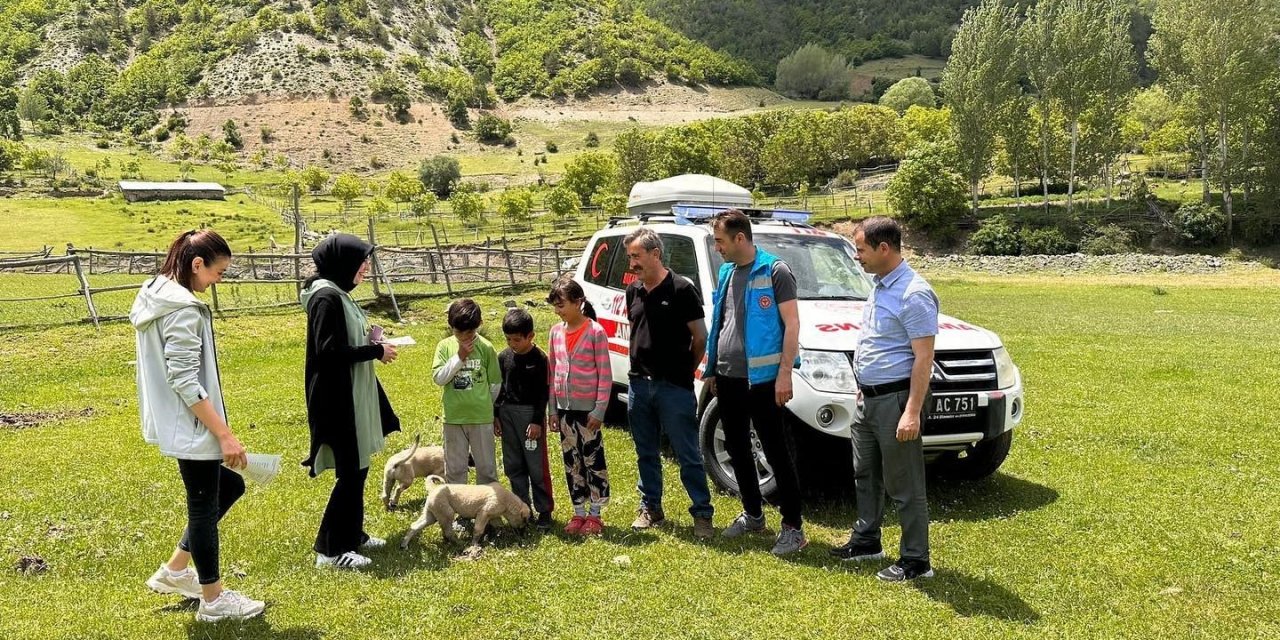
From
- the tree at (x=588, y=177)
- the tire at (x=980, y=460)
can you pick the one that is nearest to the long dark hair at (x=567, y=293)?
the tire at (x=980, y=460)

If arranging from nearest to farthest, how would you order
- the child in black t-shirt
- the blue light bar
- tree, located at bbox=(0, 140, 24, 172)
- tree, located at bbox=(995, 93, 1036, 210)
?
the child in black t-shirt
the blue light bar
tree, located at bbox=(995, 93, 1036, 210)
tree, located at bbox=(0, 140, 24, 172)

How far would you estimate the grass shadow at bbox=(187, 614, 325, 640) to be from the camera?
379 centimetres

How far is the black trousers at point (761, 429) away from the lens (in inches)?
189

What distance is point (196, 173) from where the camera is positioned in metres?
92.3

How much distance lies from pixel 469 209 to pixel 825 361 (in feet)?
195

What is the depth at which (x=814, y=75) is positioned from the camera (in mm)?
186750

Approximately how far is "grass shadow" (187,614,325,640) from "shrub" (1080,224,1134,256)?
166 feet

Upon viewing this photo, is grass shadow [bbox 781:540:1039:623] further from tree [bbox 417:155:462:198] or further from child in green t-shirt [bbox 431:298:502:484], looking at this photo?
tree [bbox 417:155:462:198]

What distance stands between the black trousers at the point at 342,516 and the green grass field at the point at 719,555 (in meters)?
0.20

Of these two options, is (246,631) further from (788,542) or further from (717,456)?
(717,456)

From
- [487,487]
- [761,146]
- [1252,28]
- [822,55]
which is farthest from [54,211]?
[822,55]

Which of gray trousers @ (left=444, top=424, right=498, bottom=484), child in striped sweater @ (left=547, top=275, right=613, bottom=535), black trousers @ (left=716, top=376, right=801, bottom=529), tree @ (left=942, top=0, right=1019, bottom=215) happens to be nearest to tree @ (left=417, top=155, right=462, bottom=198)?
tree @ (left=942, top=0, right=1019, bottom=215)

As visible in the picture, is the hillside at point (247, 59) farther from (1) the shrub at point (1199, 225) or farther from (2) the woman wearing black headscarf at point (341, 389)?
(2) the woman wearing black headscarf at point (341, 389)

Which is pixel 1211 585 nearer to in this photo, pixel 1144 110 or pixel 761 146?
pixel 761 146
